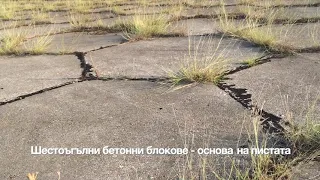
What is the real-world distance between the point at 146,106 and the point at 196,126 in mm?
336

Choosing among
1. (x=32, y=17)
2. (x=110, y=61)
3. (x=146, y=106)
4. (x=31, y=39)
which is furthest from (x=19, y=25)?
(x=146, y=106)

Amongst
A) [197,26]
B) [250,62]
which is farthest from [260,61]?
[197,26]

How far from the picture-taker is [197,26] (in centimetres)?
367

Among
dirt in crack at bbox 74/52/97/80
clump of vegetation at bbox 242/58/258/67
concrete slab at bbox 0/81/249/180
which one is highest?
clump of vegetation at bbox 242/58/258/67

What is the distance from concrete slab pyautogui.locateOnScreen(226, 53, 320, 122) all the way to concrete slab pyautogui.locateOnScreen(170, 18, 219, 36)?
106 cm

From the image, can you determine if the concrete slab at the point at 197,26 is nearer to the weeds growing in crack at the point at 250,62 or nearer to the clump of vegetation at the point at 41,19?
the weeds growing in crack at the point at 250,62

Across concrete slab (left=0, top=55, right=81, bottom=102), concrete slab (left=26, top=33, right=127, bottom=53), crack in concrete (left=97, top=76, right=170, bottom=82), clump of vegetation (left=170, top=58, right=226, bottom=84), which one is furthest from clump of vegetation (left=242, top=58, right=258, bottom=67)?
concrete slab (left=26, top=33, right=127, bottom=53)

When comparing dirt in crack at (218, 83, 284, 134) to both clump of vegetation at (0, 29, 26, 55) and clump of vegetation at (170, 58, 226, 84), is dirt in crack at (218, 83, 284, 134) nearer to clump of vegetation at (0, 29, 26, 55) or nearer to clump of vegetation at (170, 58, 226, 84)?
clump of vegetation at (170, 58, 226, 84)

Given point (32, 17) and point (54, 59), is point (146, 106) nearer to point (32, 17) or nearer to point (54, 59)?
point (54, 59)

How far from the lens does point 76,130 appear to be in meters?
1.70

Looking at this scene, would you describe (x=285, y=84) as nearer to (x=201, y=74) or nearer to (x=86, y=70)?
(x=201, y=74)

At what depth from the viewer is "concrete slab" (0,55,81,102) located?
2.24 meters

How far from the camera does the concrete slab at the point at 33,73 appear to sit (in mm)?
2239

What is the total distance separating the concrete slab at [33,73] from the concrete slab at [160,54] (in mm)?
182
